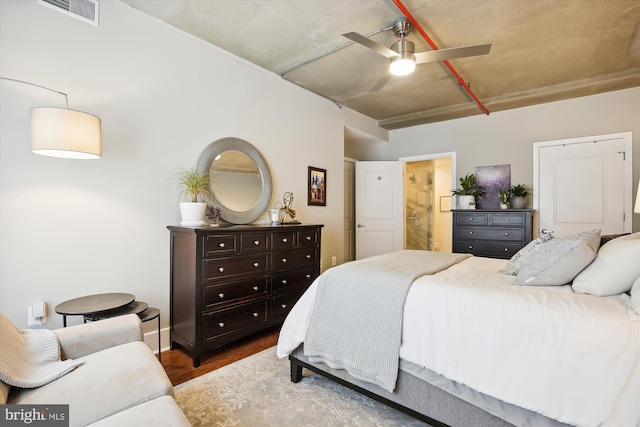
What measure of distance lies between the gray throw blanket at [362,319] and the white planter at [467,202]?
304 centimetres

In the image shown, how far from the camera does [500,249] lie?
13.5ft

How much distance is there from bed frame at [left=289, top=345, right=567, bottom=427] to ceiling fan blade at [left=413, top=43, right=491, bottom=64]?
7.24ft

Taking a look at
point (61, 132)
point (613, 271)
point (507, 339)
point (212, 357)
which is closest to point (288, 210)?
point (212, 357)

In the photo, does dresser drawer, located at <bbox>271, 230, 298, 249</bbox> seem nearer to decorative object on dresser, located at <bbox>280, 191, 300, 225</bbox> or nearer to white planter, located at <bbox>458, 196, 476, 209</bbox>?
decorative object on dresser, located at <bbox>280, 191, 300, 225</bbox>

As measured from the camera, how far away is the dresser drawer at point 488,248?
159 inches

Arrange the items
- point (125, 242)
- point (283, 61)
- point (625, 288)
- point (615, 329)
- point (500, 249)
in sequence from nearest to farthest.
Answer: point (615, 329)
point (625, 288)
point (125, 242)
point (283, 61)
point (500, 249)

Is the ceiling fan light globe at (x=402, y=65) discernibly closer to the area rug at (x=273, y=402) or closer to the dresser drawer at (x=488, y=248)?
the area rug at (x=273, y=402)

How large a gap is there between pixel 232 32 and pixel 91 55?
1147 mm

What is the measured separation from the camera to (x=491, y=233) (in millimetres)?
4164

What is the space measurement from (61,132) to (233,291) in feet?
5.25

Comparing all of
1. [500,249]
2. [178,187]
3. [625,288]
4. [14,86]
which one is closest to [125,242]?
[178,187]

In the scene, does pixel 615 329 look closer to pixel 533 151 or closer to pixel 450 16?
pixel 450 16

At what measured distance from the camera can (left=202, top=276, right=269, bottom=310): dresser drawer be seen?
2.39 metres

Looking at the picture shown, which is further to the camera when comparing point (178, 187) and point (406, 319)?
point (178, 187)
